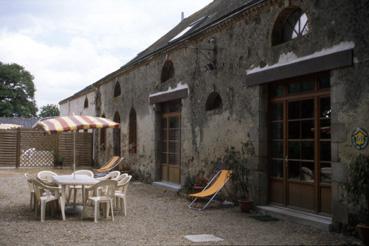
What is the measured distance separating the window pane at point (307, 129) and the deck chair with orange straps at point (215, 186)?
2.05 meters

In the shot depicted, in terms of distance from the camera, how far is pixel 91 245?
5.84 meters

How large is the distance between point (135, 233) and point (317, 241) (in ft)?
8.43

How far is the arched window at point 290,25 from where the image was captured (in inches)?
309

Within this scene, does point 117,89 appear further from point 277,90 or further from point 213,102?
point 277,90

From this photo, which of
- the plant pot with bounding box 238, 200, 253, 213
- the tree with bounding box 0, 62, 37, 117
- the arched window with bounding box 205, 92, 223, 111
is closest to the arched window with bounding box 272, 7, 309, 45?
the arched window with bounding box 205, 92, 223, 111

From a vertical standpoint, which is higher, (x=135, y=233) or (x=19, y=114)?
(x=19, y=114)

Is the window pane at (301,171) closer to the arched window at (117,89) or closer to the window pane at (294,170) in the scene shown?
the window pane at (294,170)

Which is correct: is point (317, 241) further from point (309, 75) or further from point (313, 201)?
point (309, 75)

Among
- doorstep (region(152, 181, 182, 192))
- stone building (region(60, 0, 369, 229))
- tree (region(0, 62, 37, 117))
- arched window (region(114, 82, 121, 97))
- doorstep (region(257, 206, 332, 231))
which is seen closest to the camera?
stone building (region(60, 0, 369, 229))

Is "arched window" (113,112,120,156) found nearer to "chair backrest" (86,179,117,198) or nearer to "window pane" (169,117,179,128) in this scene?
"window pane" (169,117,179,128)

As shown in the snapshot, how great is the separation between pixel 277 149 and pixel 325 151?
136cm

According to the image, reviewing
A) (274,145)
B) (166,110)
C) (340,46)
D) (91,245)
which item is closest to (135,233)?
(91,245)

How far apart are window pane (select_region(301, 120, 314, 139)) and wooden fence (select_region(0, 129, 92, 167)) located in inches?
563

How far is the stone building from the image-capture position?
6.57 metres
